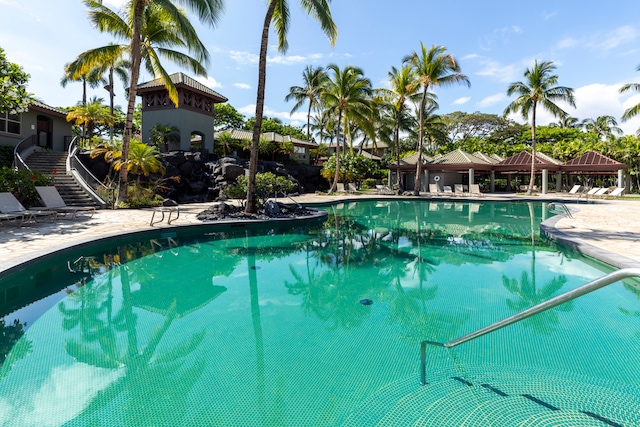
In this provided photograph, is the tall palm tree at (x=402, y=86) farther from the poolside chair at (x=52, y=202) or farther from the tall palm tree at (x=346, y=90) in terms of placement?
the poolside chair at (x=52, y=202)

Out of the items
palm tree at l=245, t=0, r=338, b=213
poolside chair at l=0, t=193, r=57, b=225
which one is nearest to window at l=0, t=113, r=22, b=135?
poolside chair at l=0, t=193, r=57, b=225

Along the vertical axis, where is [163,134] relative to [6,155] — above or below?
above

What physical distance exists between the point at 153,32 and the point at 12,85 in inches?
329

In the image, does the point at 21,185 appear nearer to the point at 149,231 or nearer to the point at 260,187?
the point at 149,231

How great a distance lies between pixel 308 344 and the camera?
3922 millimetres

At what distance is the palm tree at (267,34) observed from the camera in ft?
40.8

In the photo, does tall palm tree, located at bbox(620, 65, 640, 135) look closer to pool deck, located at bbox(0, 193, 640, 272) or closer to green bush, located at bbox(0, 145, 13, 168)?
pool deck, located at bbox(0, 193, 640, 272)

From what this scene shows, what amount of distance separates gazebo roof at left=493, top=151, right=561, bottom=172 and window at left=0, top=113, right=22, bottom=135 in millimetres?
35398

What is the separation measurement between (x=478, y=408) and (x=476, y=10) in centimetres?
1861

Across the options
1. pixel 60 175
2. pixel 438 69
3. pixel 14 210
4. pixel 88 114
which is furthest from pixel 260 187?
pixel 438 69

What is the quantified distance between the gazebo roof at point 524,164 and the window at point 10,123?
3540cm

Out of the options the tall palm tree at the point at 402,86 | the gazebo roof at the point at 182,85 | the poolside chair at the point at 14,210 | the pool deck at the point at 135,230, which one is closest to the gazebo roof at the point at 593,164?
the tall palm tree at the point at 402,86

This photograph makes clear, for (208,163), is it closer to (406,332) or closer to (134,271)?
(134,271)

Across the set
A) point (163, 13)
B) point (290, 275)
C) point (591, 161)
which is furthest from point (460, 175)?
point (290, 275)
